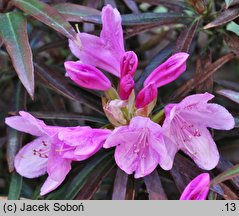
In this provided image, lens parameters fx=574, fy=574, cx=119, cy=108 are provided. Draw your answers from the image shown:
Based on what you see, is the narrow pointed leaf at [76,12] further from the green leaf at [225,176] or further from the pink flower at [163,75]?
Result: the green leaf at [225,176]

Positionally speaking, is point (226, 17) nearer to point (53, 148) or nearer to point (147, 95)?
point (147, 95)

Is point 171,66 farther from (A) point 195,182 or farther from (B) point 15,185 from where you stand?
(B) point 15,185

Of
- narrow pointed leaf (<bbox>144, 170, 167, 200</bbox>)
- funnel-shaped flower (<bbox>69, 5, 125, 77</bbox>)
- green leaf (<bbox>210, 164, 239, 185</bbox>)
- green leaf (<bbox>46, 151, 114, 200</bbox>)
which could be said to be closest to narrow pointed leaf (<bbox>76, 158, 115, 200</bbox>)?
green leaf (<bbox>46, 151, 114, 200</bbox>)

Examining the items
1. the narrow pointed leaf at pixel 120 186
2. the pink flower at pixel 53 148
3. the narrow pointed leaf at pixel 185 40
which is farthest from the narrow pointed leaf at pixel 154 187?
the narrow pointed leaf at pixel 185 40

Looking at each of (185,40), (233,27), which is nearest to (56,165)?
(185,40)
